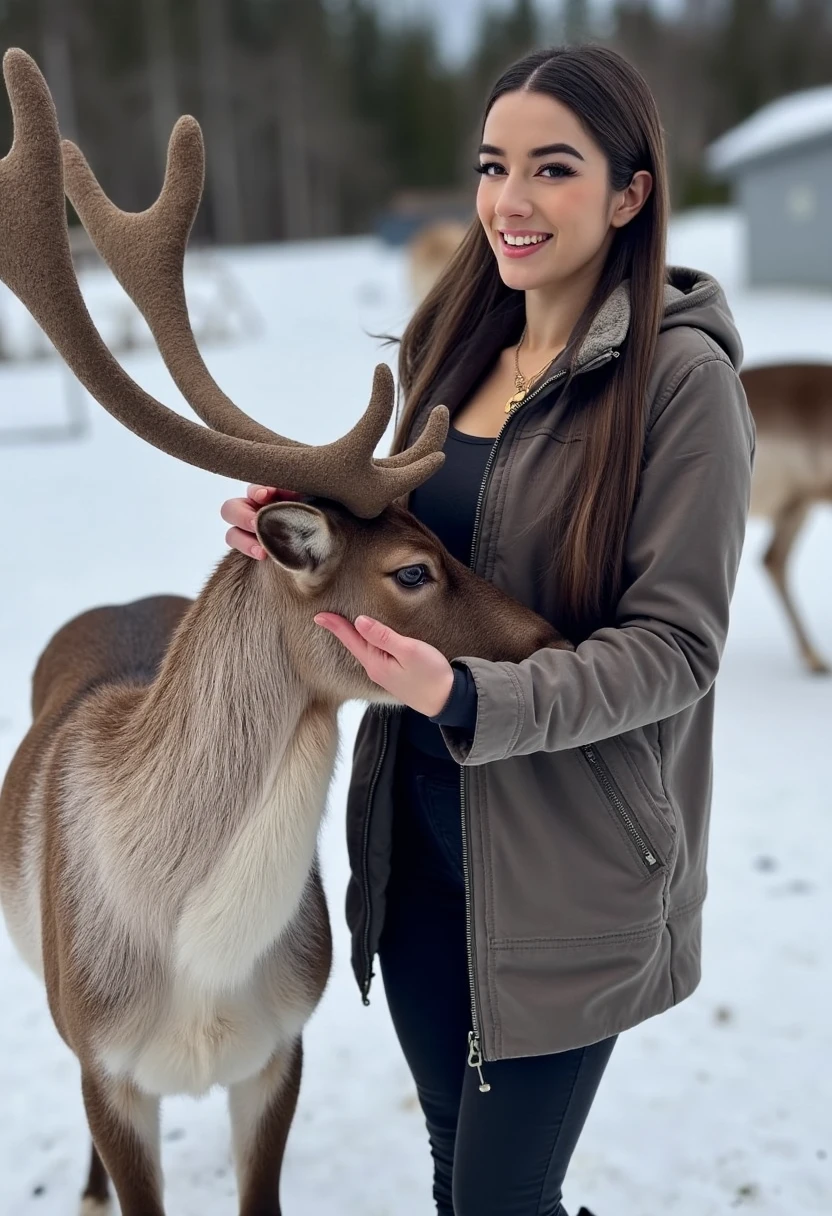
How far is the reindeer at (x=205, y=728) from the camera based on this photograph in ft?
5.63

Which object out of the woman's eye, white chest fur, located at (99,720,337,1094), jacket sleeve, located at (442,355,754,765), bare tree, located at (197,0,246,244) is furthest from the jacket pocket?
bare tree, located at (197,0,246,244)

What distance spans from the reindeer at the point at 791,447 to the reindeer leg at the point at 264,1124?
373 centimetres

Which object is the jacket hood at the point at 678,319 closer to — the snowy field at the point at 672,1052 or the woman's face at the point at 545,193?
the woman's face at the point at 545,193

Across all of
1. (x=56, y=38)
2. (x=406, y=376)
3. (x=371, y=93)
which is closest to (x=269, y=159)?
(x=371, y=93)

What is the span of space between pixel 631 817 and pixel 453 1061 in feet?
2.14

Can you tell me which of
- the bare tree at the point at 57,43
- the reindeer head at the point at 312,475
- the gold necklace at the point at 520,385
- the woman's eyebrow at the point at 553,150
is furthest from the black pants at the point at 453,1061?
the bare tree at the point at 57,43

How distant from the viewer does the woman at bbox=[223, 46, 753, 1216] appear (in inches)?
60.5

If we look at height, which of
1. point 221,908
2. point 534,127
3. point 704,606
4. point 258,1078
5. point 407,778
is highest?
point 534,127

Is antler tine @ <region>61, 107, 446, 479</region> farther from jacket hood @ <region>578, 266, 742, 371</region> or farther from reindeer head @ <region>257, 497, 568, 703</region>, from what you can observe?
jacket hood @ <region>578, 266, 742, 371</region>

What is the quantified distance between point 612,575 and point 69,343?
0.89 meters

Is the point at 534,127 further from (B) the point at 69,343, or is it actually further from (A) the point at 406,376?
(B) the point at 69,343

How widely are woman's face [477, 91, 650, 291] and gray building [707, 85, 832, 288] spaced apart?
614 inches

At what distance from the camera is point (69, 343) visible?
A: 174 centimetres

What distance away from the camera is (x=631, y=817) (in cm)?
162
